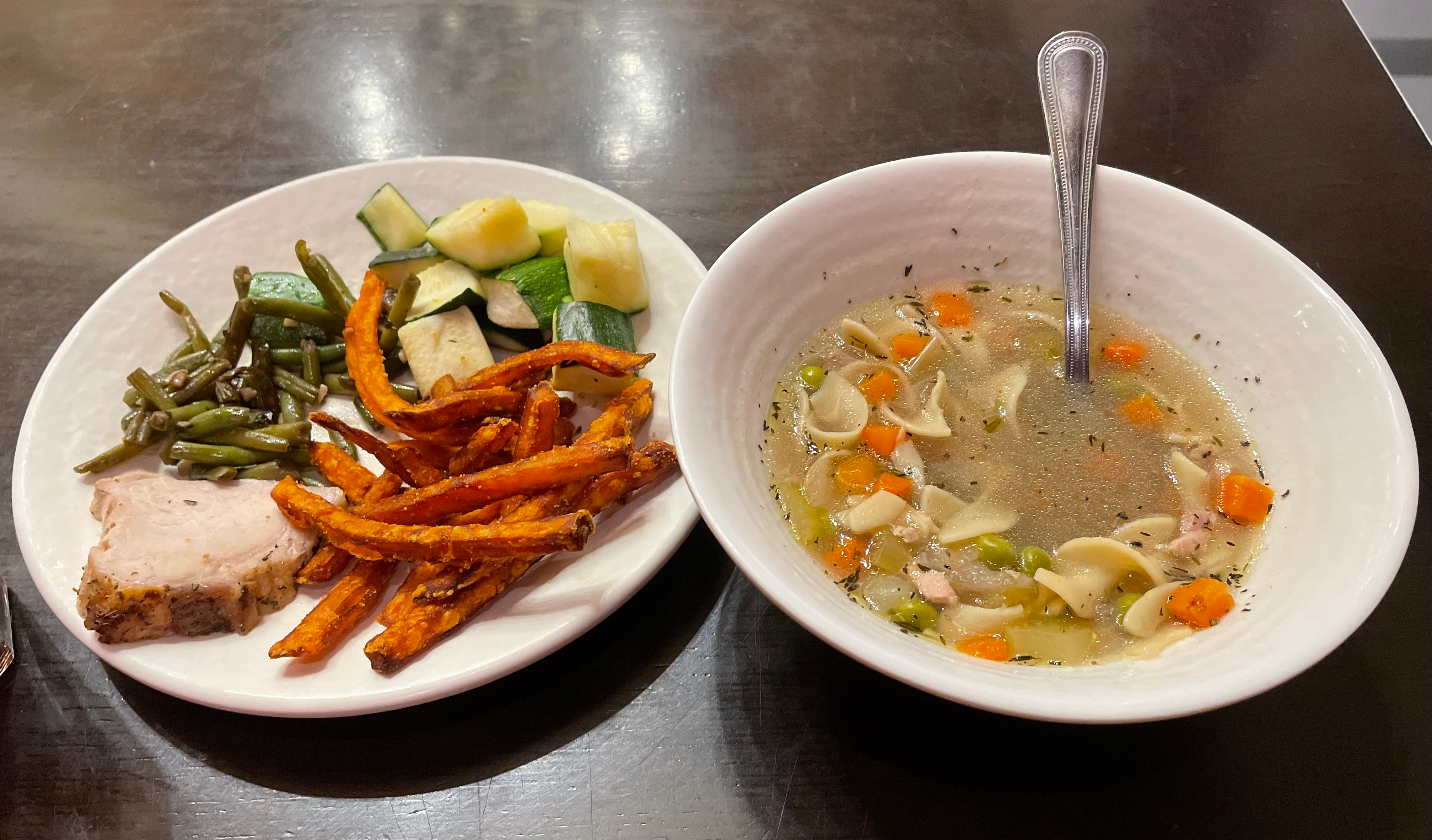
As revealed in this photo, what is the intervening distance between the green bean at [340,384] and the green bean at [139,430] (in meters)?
0.63

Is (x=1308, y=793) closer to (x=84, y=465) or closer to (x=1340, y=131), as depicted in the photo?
(x=1340, y=131)

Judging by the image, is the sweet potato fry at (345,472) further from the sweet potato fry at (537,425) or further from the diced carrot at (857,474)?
the diced carrot at (857,474)

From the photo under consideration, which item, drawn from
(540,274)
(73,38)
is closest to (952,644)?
(540,274)

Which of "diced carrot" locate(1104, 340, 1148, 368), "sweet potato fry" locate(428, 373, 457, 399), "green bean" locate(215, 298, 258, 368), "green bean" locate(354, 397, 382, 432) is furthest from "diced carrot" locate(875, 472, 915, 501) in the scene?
"green bean" locate(215, 298, 258, 368)

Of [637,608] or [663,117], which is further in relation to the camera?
[663,117]

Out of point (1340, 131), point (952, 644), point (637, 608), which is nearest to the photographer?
point (952, 644)

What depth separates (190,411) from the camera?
3256mm

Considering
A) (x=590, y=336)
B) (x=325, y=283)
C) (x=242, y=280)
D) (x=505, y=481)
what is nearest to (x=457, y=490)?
(x=505, y=481)

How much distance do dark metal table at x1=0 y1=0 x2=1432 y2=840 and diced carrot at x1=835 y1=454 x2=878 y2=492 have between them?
573 millimetres

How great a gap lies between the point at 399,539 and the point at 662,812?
114 cm

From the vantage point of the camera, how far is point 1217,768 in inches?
95.0

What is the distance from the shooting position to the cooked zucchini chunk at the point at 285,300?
11.6 ft

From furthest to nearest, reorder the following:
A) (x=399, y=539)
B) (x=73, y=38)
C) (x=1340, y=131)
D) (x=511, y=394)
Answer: (x=73, y=38) < (x=1340, y=131) < (x=511, y=394) < (x=399, y=539)

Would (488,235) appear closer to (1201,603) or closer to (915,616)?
(915,616)
